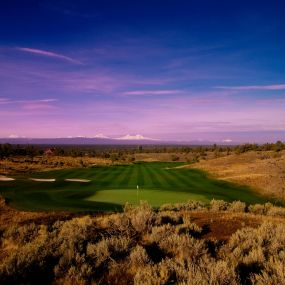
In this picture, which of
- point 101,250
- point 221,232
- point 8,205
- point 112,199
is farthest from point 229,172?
point 101,250

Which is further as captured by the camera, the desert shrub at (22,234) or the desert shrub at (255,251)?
the desert shrub at (22,234)

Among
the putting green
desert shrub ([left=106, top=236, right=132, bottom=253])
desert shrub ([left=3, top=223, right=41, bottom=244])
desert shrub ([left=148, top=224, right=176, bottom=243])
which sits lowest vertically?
the putting green

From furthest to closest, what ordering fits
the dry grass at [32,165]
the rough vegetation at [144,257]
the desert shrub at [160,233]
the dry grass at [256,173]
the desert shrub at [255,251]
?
1. the dry grass at [32,165]
2. the dry grass at [256,173]
3. the desert shrub at [160,233]
4. the desert shrub at [255,251]
5. the rough vegetation at [144,257]

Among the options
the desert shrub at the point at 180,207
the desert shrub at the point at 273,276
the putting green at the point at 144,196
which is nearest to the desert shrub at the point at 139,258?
the desert shrub at the point at 273,276

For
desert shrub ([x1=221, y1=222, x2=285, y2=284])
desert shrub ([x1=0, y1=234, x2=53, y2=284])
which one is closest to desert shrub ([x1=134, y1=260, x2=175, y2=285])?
desert shrub ([x1=221, y1=222, x2=285, y2=284])

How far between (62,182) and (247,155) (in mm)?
37716

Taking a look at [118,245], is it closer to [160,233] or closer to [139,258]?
[139,258]

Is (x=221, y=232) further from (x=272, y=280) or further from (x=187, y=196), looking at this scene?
(x=187, y=196)

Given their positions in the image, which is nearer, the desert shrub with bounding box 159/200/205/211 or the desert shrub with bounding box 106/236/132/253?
the desert shrub with bounding box 106/236/132/253

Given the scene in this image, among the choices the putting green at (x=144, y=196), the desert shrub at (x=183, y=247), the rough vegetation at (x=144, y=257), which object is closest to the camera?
the rough vegetation at (x=144, y=257)

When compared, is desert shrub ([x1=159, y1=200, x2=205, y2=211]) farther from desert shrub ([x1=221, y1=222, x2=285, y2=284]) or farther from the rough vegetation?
desert shrub ([x1=221, y1=222, x2=285, y2=284])

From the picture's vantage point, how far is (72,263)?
7.25 meters

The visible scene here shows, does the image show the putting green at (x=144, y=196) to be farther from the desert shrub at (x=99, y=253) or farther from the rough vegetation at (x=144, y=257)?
the desert shrub at (x=99, y=253)

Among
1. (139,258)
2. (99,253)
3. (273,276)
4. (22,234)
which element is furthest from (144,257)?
(22,234)
